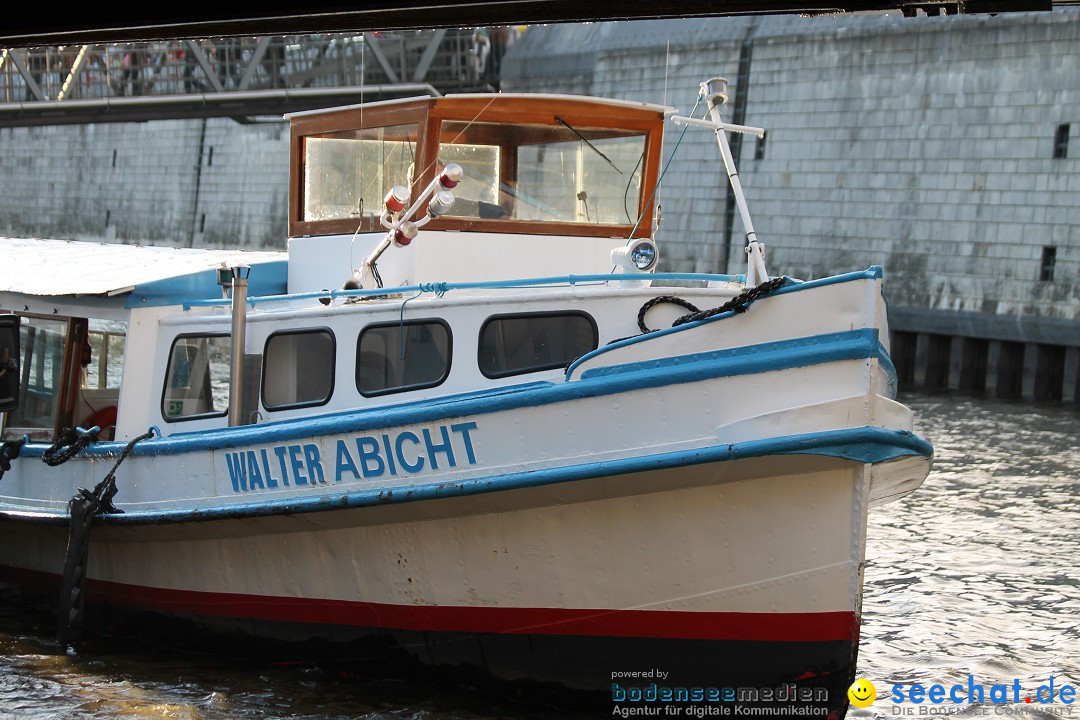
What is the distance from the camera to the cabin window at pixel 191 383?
28.6 ft

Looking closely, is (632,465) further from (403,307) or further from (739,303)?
(403,307)

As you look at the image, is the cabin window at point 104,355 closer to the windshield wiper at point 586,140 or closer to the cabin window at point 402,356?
the cabin window at point 402,356

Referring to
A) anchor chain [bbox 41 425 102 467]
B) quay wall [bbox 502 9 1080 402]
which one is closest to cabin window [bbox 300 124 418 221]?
anchor chain [bbox 41 425 102 467]

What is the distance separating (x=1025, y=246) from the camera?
1008 inches

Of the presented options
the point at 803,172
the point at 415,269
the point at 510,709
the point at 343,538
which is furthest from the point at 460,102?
the point at 803,172

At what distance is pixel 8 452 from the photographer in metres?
9.52

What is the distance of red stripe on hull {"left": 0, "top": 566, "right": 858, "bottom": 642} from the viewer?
7.06 metres

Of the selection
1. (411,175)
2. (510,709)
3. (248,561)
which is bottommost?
(510,709)

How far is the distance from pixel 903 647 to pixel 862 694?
4.48ft

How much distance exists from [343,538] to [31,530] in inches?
119

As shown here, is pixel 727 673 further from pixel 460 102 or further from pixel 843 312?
pixel 460 102

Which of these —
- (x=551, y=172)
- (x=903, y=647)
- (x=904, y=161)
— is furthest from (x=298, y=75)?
(x=903, y=647)

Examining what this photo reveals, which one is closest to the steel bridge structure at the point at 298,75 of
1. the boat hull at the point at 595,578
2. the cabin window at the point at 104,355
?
the cabin window at the point at 104,355

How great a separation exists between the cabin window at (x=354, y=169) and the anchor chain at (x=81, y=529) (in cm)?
205
